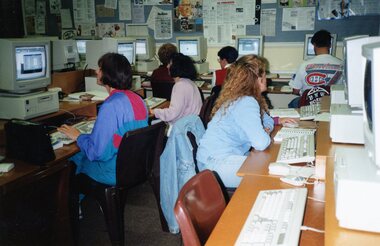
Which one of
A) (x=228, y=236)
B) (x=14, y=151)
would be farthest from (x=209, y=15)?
(x=228, y=236)

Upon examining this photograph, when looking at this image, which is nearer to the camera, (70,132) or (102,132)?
(102,132)

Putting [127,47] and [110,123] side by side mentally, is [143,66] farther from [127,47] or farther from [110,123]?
[110,123]

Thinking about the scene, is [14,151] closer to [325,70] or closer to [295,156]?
[295,156]

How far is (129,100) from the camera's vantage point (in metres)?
2.26

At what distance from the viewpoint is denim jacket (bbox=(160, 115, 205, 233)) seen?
2002mm

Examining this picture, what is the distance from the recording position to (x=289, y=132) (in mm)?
2260

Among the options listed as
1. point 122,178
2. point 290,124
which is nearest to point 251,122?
point 290,124

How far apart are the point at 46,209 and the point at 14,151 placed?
38 centimetres

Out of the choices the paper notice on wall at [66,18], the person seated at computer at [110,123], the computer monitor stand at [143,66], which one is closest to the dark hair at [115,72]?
the person seated at computer at [110,123]

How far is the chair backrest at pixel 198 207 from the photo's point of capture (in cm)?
112

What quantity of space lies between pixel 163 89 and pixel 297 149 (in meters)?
2.27

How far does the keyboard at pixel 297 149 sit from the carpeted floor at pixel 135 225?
918 mm

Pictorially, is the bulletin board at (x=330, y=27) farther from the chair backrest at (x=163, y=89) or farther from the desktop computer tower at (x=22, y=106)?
the desktop computer tower at (x=22, y=106)

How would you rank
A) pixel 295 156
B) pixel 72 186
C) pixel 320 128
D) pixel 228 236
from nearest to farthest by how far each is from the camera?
Answer: pixel 228 236 → pixel 295 156 → pixel 320 128 → pixel 72 186
